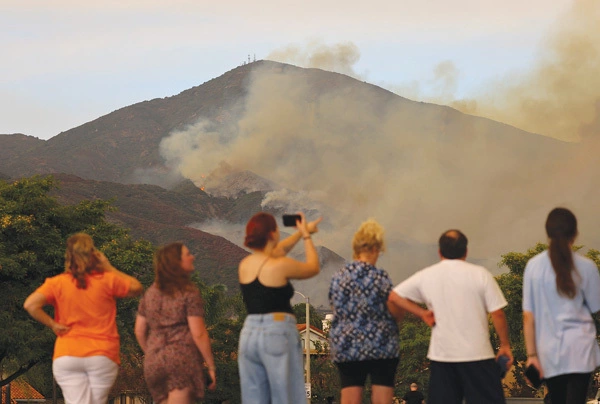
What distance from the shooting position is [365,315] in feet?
32.7

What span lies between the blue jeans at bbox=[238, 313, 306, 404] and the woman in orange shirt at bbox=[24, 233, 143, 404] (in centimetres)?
105

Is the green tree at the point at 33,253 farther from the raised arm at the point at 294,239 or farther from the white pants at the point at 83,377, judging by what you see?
the raised arm at the point at 294,239

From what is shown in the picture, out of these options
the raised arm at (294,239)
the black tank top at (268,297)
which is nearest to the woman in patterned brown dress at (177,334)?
the black tank top at (268,297)

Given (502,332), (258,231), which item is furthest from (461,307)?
(258,231)

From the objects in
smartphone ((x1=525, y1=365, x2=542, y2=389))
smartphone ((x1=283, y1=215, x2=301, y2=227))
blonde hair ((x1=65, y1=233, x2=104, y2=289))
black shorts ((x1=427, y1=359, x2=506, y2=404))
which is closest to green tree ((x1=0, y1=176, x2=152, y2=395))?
blonde hair ((x1=65, y1=233, x2=104, y2=289))

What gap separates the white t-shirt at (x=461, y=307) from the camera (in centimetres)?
922

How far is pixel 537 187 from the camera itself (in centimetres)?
19338

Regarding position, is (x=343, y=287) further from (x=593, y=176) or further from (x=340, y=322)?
(x=593, y=176)

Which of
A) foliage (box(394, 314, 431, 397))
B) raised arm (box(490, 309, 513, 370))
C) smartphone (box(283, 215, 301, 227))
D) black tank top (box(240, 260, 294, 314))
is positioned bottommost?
raised arm (box(490, 309, 513, 370))

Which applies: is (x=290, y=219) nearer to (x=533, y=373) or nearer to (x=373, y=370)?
(x=373, y=370)

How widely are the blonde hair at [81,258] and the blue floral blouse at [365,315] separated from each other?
201 cm

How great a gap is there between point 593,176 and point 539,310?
18111 cm

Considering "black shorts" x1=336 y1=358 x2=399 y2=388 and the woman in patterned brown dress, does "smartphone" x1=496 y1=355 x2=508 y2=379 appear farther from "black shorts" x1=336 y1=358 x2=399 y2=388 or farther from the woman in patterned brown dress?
the woman in patterned brown dress

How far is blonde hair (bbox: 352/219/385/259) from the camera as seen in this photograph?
10.0 meters
